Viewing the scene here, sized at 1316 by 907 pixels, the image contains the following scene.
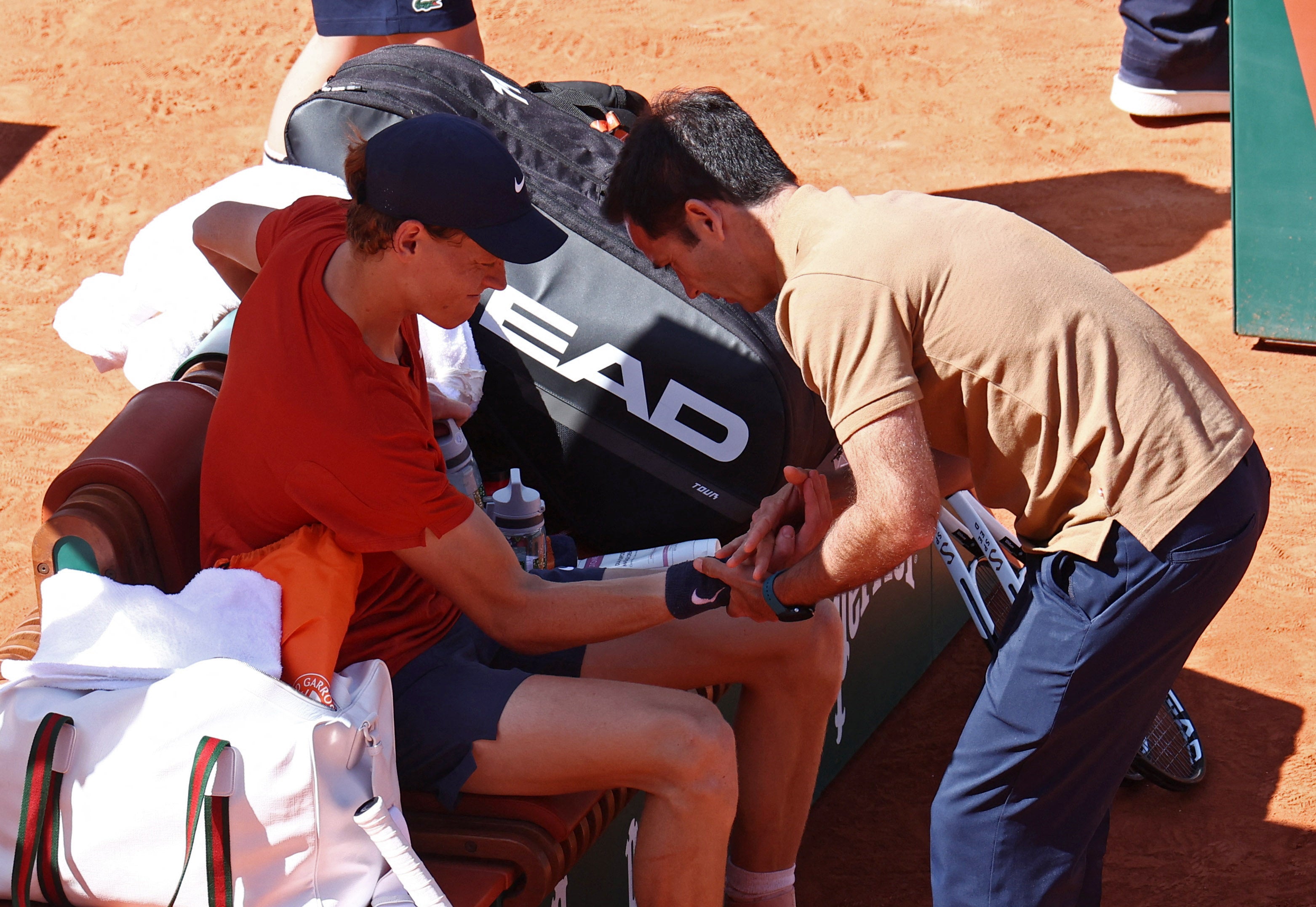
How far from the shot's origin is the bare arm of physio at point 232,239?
9.34 ft

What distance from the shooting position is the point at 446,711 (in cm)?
227

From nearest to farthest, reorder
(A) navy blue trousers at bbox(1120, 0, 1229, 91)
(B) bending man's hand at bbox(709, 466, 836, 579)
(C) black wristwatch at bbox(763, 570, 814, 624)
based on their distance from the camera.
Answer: (C) black wristwatch at bbox(763, 570, 814, 624) → (B) bending man's hand at bbox(709, 466, 836, 579) → (A) navy blue trousers at bbox(1120, 0, 1229, 91)

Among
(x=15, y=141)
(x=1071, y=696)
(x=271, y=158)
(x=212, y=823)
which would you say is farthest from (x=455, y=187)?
(x=15, y=141)

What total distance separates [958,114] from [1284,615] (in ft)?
13.4

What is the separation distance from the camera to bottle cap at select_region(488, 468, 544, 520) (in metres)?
2.91

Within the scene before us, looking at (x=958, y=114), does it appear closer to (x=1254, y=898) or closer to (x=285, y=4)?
(x=285, y=4)

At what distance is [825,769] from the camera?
3291 millimetres

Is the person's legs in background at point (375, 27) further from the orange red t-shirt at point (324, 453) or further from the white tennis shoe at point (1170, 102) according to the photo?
the white tennis shoe at point (1170, 102)

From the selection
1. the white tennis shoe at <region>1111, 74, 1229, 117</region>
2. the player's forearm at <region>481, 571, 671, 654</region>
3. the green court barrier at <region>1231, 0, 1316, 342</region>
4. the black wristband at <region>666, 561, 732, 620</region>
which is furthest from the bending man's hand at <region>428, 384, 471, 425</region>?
the white tennis shoe at <region>1111, 74, 1229, 117</region>

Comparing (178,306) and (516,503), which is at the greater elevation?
(178,306)

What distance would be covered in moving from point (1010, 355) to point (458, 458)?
1.29m

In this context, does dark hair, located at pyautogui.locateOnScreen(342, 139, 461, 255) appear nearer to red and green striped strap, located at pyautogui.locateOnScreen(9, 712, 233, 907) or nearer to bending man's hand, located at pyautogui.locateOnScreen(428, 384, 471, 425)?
bending man's hand, located at pyautogui.locateOnScreen(428, 384, 471, 425)

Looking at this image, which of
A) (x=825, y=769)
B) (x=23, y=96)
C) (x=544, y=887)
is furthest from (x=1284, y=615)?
(x=23, y=96)

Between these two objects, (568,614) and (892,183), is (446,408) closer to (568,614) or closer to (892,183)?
(568,614)
